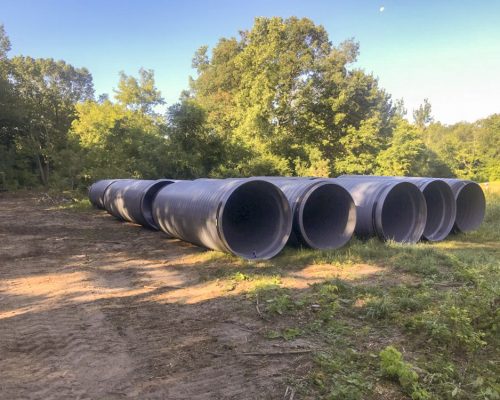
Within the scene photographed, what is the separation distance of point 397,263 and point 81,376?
18.4 feet

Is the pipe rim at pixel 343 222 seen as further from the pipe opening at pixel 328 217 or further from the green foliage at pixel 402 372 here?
the green foliage at pixel 402 372

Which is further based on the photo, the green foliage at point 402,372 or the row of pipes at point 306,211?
the row of pipes at point 306,211

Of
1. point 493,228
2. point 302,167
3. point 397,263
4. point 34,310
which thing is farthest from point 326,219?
point 302,167

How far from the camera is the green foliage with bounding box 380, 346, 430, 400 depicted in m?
3.25

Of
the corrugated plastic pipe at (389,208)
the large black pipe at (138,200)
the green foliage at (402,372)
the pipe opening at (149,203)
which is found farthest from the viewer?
the large black pipe at (138,200)

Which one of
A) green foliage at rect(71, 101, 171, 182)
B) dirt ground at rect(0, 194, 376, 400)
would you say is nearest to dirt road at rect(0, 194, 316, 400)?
dirt ground at rect(0, 194, 376, 400)

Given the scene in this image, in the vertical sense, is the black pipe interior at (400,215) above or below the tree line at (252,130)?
below

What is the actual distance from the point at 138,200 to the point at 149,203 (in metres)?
0.40

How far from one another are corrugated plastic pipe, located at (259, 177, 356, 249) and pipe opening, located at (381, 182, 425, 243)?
1172 mm

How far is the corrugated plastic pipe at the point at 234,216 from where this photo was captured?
303 inches

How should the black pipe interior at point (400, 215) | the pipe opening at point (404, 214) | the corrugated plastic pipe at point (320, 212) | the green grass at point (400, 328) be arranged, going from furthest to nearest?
the black pipe interior at point (400, 215)
the pipe opening at point (404, 214)
the corrugated plastic pipe at point (320, 212)
the green grass at point (400, 328)

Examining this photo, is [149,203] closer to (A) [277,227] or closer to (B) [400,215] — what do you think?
(A) [277,227]

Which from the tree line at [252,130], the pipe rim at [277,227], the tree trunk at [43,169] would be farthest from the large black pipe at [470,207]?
the tree trunk at [43,169]

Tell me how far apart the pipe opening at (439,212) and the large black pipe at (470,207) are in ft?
2.36
